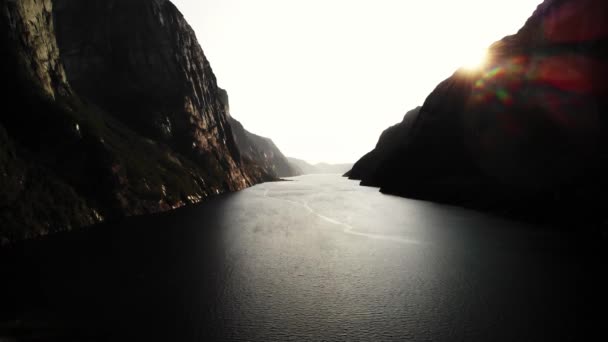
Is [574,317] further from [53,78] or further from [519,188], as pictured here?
[53,78]

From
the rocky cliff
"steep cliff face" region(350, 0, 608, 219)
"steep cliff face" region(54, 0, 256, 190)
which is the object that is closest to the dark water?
the rocky cliff

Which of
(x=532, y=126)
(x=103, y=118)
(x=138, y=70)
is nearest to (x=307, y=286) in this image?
(x=532, y=126)

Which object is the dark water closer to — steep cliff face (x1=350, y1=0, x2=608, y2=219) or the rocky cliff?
the rocky cliff

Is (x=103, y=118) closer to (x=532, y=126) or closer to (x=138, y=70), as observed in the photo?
(x=138, y=70)

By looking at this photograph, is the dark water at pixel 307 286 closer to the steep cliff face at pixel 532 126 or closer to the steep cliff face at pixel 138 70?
the steep cliff face at pixel 532 126

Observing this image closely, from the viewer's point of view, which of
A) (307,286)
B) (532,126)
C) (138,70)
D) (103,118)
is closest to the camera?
(307,286)
